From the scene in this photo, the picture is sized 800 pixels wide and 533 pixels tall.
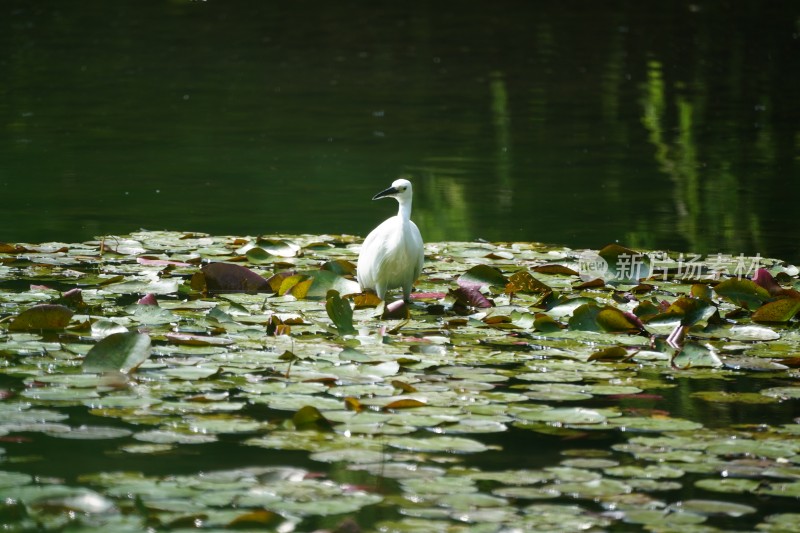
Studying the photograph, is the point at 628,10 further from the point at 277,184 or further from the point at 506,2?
the point at 277,184

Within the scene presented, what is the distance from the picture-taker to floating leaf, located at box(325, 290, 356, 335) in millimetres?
3979

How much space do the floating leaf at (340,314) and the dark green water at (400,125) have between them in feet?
7.29

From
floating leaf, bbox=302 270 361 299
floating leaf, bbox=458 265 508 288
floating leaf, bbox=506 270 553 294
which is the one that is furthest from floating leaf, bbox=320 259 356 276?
floating leaf, bbox=506 270 553 294

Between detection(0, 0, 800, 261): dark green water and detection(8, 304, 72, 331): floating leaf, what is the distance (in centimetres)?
189

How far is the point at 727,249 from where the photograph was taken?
5.97 m

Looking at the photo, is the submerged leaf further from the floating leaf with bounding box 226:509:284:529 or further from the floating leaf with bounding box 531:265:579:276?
the floating leaf with bounding box 226:509:284:529

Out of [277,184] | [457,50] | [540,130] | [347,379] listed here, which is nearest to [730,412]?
[347,379]

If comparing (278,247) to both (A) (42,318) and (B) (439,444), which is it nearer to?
(A) (42,318)

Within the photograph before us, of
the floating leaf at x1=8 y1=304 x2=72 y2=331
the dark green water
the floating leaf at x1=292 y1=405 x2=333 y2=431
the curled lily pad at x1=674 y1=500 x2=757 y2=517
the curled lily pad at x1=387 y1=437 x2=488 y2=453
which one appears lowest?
the dark green water

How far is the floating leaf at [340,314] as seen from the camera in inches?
157

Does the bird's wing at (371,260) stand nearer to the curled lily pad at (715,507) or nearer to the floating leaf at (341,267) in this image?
the floating leaf at (341,267)

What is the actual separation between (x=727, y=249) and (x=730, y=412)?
110 inches

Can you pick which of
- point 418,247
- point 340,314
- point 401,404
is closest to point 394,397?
point 401,404

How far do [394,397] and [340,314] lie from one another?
2.53 feet
